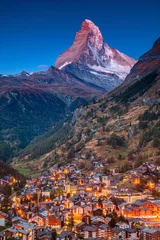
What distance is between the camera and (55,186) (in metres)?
106

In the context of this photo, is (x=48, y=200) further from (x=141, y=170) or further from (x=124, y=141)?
(x=124, y=141)

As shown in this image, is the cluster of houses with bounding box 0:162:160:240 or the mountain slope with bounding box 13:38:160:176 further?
the mountain slope with bounding box 13:38:160:176

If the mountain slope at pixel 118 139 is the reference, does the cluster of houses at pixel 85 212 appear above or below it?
below

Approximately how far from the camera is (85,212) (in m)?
78.1

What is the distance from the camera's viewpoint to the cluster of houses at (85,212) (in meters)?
66.1

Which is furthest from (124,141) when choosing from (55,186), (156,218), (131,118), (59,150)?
(156,218)

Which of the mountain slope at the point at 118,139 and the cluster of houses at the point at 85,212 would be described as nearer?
the cluster of houses at the point at 85,212

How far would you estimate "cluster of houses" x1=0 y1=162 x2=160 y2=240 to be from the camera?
6612cm

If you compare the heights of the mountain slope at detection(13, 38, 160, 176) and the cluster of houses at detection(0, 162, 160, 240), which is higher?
the mountain slope at detection(13, 38, 160, 176)

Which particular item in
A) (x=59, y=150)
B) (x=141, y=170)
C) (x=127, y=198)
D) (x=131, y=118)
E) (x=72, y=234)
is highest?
(x=131, y=118)

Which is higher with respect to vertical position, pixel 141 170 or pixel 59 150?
pixel 59 150

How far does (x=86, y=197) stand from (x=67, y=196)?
641cm

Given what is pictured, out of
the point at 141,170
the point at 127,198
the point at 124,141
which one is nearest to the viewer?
the point at 127,198

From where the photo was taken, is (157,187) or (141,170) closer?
(157,187)
